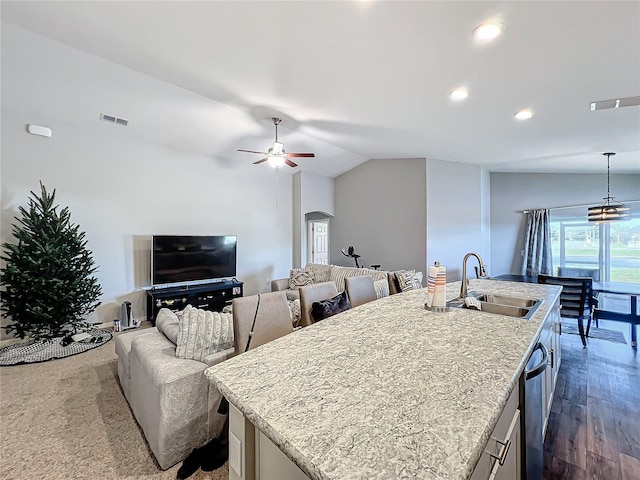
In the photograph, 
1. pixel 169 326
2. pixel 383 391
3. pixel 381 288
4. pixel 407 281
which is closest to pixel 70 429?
pixel 169 326

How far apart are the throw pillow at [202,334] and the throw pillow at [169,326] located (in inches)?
6.3

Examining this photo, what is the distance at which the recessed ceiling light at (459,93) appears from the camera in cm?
284

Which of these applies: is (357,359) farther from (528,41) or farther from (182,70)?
(182,70)

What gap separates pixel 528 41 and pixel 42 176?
18.2 ft

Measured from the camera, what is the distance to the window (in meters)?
5.41

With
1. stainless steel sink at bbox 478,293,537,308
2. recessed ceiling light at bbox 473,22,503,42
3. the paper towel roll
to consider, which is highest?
recessed ceiling light at bbox 473,22,503,42

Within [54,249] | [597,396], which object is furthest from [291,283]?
[597,396]

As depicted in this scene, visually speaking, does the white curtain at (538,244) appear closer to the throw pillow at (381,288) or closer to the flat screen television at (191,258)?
the throw pillow at (381,288)

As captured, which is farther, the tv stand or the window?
the window

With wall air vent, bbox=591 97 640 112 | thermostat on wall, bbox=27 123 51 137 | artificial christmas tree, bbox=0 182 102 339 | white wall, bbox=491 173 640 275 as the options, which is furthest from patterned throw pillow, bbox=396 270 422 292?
thermostat on wall, bbox=27 123 51 137

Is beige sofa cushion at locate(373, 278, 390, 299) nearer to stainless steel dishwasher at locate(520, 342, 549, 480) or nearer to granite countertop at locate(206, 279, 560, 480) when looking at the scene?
granite countertop at locate(206, 279, 560, 480)

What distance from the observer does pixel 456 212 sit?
5902 mm

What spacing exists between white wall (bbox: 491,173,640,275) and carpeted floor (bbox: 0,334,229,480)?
23.2 ft

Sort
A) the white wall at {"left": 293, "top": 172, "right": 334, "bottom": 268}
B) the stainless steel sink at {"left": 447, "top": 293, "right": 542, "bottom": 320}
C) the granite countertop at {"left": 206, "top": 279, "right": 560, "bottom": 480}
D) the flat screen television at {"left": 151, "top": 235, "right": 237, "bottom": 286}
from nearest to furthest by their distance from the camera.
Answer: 1. the granite countertop at {"left": 206, "top": 279, "right": 560, "bottom": 480}
2. the stainless steel sink at {"left": 447, "top": 293, "right": 542, "bottom": 320}
3. the flat screen television at {"left": 151, "top": 235, "right": 237, "bottom": 286}
4. the white wall at {"left": 293, "top": 172, "right": 334, "bottom": 268}
